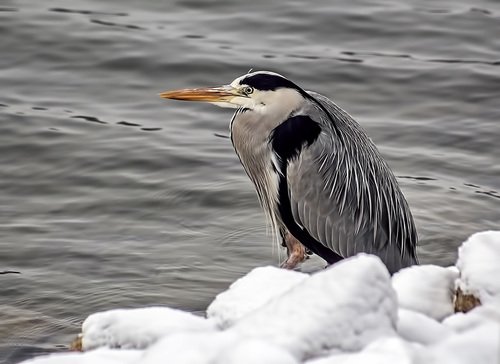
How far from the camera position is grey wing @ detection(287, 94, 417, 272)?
6.69m

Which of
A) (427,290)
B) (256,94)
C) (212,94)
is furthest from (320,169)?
(427,290)

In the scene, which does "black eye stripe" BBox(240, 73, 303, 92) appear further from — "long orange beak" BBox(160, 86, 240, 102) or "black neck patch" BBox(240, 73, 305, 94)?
"long orange beak" BBox(160, 86, 240, 102)

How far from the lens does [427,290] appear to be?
4.20 m

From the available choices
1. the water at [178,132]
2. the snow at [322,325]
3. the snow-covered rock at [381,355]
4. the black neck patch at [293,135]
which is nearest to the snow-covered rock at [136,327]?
the snow at [322,325]

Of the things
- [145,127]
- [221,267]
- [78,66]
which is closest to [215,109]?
[145,127]

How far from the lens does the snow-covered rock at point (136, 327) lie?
3.77 m

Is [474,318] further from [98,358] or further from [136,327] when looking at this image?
[98,358]

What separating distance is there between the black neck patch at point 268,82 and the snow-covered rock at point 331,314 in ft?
10.2

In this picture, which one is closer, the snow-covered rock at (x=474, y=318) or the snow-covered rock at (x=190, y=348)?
the snow-covered rock at (x=190, y=348)

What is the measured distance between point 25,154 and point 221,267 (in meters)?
2.62

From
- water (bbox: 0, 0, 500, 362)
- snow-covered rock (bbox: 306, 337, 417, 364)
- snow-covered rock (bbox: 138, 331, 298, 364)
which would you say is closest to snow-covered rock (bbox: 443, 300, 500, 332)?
snow-covered rock (bbox: 306, 337, 417, 364)

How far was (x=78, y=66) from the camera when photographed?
431 inches

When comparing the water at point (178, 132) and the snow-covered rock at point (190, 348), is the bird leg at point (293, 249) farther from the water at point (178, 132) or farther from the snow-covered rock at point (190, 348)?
the snow-covered rock at point (190, 348)

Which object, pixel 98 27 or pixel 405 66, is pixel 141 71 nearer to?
pixel 98 27
